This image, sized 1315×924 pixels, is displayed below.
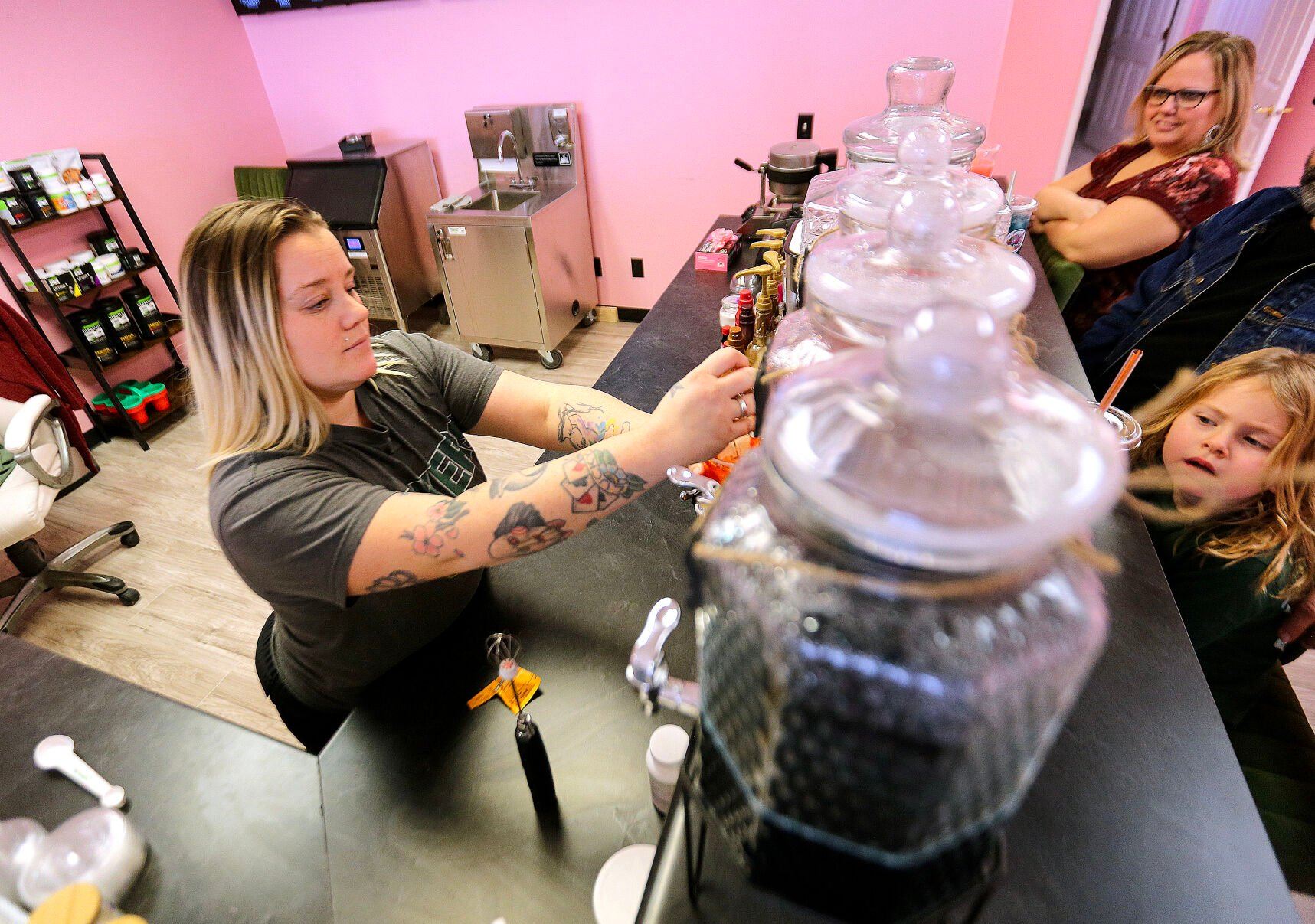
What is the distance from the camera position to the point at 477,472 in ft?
4.36

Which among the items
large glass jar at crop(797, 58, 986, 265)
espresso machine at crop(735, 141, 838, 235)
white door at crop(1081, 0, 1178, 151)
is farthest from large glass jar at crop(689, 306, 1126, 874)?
white door at crop(1081, 0, 1178, 151)

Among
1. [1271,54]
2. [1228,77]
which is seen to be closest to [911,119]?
[1228,77]

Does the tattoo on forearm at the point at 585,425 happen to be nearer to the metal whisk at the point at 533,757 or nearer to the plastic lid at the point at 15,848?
the metal whisk at the point at 533,757

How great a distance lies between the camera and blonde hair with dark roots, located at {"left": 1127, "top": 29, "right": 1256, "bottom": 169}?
5.63 ft

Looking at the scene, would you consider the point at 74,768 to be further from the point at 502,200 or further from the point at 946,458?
the point at 502,200

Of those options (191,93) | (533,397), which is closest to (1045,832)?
(533,397)

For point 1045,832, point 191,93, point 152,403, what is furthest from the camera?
point 191,93

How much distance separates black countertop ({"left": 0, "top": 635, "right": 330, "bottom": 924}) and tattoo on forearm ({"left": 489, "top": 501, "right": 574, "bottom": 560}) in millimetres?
383

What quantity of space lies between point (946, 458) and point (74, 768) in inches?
45.0

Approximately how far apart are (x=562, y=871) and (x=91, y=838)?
1.86 ft

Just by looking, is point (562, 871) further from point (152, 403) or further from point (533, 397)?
point (152, 403)

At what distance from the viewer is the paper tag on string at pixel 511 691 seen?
88cm

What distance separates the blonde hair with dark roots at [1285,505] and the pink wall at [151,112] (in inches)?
158

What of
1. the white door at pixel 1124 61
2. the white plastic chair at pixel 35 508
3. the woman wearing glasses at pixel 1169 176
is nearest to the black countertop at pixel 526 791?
the woman wearing glasses at pixel 1169 176
